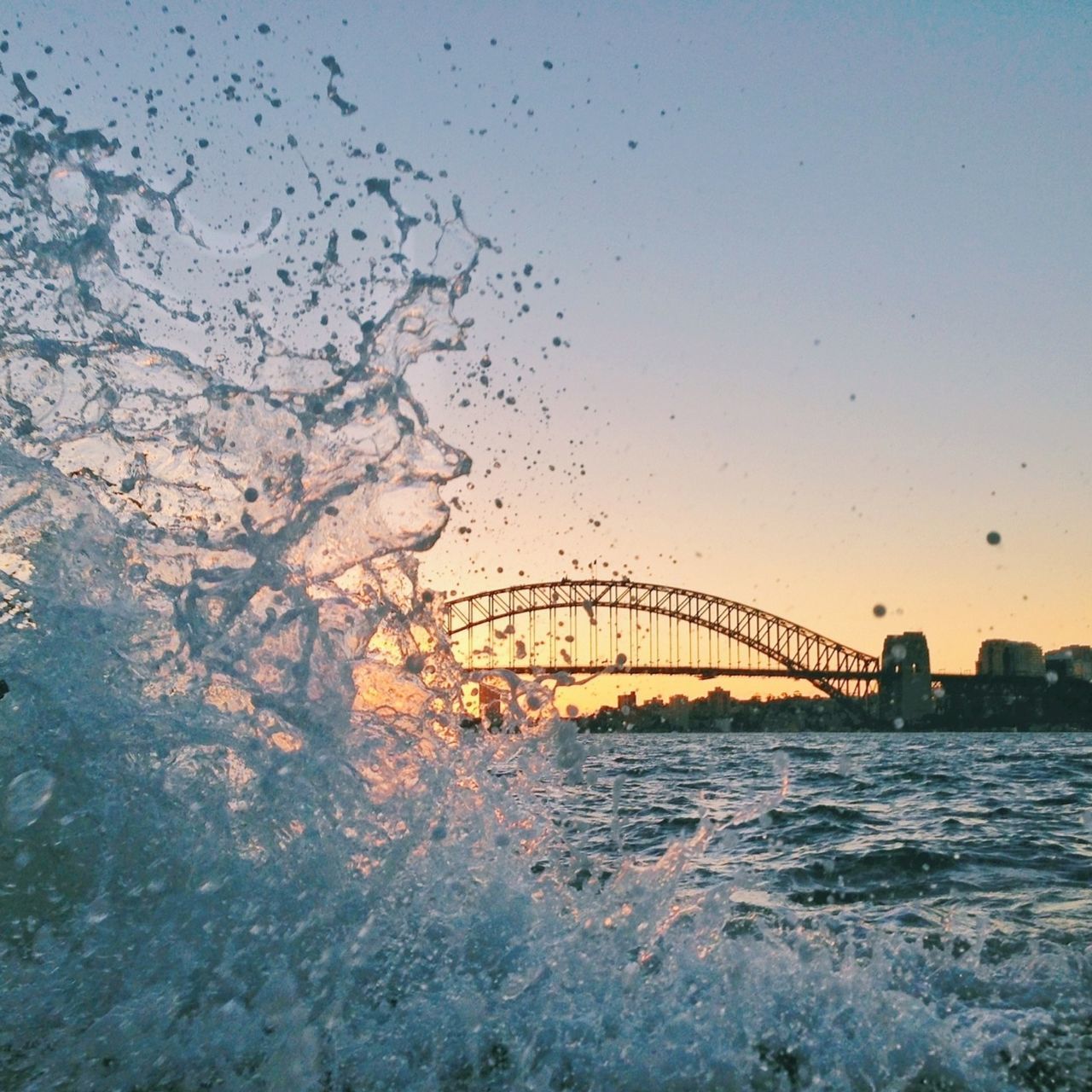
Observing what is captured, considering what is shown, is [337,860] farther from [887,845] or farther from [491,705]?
[887,845]

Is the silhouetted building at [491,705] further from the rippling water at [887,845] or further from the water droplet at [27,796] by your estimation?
the water droplet at [27,796]

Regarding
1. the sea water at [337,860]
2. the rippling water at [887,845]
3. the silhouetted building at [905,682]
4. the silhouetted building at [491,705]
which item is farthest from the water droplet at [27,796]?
the silhouetted building at [905,682]

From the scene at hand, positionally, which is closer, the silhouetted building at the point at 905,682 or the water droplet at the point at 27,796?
the water droplet at the point at 27,796

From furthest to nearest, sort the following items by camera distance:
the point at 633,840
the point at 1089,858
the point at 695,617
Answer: the point at 695,617 → the point at 633,840 → the point at 1089,858

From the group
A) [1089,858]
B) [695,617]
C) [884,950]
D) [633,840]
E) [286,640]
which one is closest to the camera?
[884,950]

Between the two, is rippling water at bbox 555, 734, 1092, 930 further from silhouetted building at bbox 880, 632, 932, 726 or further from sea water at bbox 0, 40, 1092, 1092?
silhouetted building at bbox 880, 632, 932, 726

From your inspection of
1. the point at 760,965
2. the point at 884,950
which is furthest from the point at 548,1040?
the point at 884,950

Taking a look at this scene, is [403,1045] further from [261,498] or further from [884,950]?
[261,498]

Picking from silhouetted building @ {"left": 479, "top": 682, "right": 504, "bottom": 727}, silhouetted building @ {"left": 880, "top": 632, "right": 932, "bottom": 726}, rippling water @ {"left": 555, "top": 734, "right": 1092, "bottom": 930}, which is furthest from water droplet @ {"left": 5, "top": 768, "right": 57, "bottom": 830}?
silhouetted building @ {"left": 880, "top": 632, "right": 932, "bottom": 726}

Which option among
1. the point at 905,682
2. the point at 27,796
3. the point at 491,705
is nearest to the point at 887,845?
the point at 491,705
